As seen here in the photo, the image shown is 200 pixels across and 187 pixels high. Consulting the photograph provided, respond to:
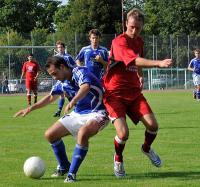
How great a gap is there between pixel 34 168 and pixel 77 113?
956 millimetres

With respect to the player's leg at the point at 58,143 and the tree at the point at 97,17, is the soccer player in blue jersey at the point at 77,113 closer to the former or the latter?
the player's leg at the point at 58,143

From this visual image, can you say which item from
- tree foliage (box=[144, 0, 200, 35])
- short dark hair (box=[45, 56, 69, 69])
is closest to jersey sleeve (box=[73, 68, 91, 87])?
short dark hair (box=[45, 56, 69, 69])

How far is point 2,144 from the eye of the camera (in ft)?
41.1

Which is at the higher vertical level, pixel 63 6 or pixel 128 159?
pixel 63 6

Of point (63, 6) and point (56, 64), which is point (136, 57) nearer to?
point (56, 64)

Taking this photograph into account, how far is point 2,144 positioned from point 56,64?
14.8 ft

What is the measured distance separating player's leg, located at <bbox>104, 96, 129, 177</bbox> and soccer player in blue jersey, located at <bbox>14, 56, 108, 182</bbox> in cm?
11

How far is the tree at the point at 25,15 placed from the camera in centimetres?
8525

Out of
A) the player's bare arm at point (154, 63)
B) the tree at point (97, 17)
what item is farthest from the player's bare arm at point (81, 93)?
the tree at point (97, 17)

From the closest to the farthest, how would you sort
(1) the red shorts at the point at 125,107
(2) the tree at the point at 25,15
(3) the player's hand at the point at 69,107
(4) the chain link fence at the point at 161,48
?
(3) the player's hand at the point at 69,107 → (1) the red shorts at the point at 125,107 → (4) the chain link fence at the point at 161,48 → (2) the tree at the point at 25,15

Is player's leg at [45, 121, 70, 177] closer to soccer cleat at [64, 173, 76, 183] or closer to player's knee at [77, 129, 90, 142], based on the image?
player's knee at [77, 129, 90, 142]

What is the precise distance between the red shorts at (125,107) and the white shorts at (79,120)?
13cm

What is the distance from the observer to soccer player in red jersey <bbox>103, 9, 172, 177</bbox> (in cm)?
850

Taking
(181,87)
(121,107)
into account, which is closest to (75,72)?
(121,107)
